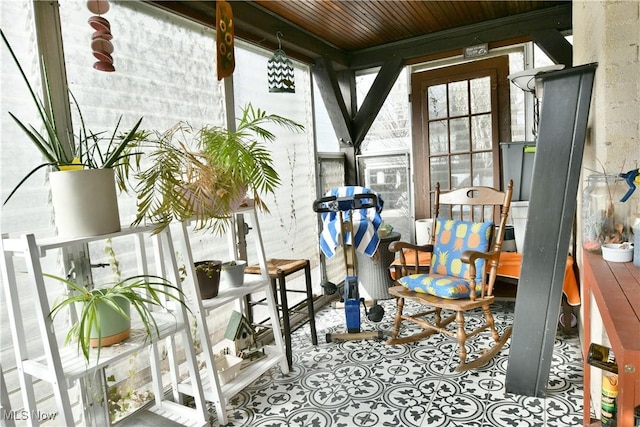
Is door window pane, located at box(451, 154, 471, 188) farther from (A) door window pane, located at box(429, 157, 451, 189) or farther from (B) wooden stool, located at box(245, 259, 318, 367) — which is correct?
(B) wooden stool, located at box(245, 259, 318, 367)

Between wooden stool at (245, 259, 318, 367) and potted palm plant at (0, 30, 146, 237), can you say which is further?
wooden stool at (245, 259, 318, 367)

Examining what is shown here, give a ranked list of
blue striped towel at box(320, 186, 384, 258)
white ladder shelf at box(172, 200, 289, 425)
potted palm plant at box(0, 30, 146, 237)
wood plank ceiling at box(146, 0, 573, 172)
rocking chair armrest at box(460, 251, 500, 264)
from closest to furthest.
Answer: potted palm plant at box(0, 30, 146, 237), white ladder shelf at box(172, 200, 289, 425), rocking chair armrest at box(460, 251, 500, 264), wood plank ceiling at box(146, 0, 573, 172), blue striped towel at box(320, 186, 384, 258)

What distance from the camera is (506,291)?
332 cm

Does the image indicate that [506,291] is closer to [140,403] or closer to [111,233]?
[140,403]

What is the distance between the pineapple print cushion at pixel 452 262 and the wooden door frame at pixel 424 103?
39.9 inches

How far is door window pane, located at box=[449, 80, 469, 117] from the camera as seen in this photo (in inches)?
145

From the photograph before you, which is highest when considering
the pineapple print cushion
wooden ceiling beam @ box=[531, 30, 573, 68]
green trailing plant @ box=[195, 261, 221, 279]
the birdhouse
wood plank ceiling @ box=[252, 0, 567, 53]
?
wood plank ceiling @ box=[252, 0, 567, 53]

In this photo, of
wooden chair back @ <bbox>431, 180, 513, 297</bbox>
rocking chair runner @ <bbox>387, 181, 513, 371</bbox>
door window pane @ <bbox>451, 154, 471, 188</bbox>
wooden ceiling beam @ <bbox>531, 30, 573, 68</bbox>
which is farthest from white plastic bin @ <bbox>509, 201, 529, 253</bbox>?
wooden ceiling beam @ <bbox>531, 30, 573, 68</bbox>

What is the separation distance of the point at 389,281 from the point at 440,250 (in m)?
0.91

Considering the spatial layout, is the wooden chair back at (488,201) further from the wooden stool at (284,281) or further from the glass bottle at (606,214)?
the wooden stool at (284,281)

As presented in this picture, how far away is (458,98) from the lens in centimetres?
372

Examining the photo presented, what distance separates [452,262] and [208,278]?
1.65m

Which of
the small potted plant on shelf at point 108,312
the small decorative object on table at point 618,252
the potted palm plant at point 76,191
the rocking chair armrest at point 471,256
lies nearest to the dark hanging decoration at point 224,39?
the potted palm plant at point 76,191

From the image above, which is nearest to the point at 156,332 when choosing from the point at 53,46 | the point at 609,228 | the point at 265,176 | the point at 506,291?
the point at 265,176
